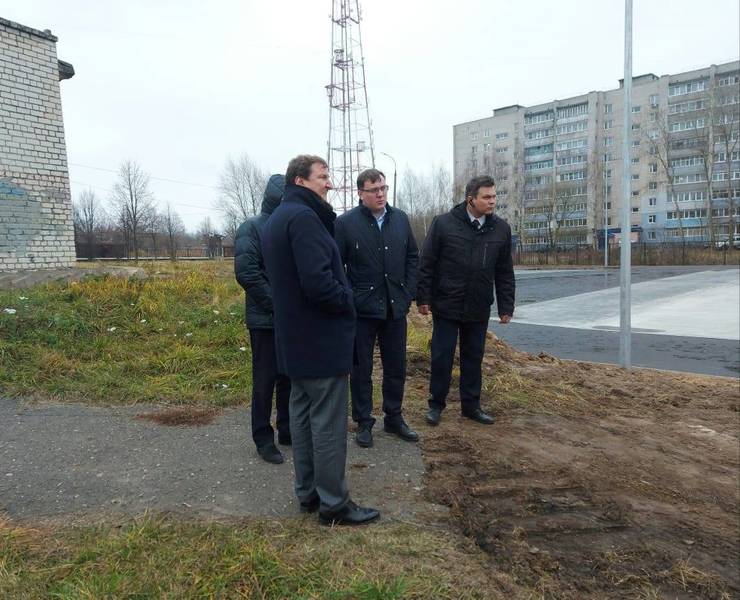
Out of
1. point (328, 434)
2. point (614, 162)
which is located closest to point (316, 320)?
point (328, 434)

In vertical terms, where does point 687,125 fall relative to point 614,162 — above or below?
above

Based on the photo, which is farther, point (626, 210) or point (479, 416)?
point (626, 210)

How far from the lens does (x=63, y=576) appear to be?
89.4 inches

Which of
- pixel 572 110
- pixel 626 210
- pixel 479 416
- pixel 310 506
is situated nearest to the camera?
pixel 310 506

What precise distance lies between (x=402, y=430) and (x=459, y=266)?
1411mm

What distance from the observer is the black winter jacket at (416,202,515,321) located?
4.48 metres

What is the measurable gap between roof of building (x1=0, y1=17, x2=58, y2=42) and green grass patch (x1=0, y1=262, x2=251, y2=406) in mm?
4511

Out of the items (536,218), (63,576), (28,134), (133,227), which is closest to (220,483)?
(63,576)

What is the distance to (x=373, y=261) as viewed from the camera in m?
4.00

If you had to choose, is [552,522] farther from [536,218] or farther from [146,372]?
[536,218]

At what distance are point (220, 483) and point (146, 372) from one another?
2.86 metres

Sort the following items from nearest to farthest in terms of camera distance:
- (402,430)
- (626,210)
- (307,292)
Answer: (307,292) → (402,430) → (626,210)

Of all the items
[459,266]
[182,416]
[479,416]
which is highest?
[459,266]

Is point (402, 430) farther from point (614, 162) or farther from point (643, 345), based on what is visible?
point (614, 162)
